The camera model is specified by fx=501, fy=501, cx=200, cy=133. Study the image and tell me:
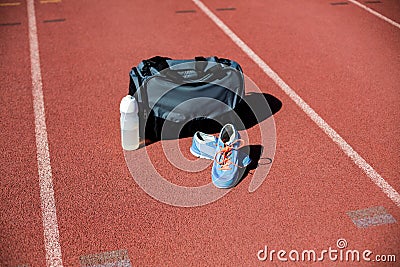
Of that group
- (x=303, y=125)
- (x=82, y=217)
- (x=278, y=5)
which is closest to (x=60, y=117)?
(x=82, y=217)

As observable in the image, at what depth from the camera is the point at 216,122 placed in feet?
18.7

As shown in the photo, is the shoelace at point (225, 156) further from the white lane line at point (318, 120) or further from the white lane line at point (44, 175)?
the white lane line at point (44, 175)

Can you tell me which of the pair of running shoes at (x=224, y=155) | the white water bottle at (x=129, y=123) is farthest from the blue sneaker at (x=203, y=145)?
the white water bottle at (x=129, y=123)

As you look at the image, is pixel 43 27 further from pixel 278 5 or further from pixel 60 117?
pixel 278 5

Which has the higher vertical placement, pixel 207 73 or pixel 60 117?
pixel 207 73

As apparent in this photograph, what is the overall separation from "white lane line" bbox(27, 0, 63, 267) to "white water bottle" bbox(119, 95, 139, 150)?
828mm

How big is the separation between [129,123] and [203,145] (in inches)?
31.5

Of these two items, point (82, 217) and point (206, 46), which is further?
point (206, 46)

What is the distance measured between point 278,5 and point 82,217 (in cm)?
630

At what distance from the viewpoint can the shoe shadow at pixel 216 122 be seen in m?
Result: 5.53

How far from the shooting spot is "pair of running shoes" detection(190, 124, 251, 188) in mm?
4893

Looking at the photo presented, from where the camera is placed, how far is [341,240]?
14.2ft

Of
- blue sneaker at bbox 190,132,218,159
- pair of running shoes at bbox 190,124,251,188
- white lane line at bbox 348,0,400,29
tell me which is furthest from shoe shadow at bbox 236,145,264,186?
white lane line at bbox 348,0,400,29

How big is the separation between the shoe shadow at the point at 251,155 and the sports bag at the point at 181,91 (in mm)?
523
